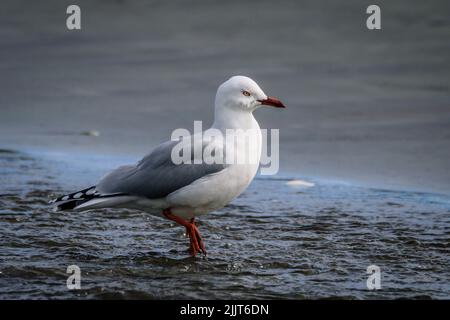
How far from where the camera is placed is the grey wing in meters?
5.30

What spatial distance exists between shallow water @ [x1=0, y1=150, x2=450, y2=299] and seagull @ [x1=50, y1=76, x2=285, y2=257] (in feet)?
0.91

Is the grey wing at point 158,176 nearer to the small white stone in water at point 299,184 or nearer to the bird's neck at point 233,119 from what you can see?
Result: the bird's neck at point 233,119

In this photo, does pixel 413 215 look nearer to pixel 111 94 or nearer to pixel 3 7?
pixel 111 94

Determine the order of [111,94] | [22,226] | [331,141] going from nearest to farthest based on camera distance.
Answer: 1. [22,226]
2. [331,141]
3. [111,94]

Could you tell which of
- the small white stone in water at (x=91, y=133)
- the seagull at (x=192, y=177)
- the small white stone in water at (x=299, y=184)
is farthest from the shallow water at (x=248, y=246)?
the small white stone in water at (x=91, y=133)

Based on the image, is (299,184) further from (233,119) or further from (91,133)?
(91,133)

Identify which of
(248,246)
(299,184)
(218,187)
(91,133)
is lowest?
(248,246)

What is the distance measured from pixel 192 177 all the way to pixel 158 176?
221 millimetres

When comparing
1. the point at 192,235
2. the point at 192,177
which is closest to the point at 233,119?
the point at 192,177

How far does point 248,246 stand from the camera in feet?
17.9

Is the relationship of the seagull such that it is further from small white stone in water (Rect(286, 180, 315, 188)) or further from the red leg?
small white stone in water (Rect(286, 180, 315, 188))

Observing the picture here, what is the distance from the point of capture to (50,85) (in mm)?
10648
